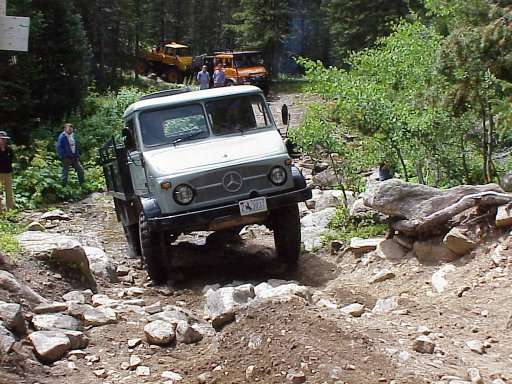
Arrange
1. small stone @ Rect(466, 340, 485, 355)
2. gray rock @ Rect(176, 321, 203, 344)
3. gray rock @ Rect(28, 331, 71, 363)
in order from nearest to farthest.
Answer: gray rock @ Rect(28, 331, 71, 363)
small stone @ Rect(466, 340, 485, 355)
gray rock @ Rect(176, 321, 203, 344)

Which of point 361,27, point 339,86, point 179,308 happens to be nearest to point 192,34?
point 361,27

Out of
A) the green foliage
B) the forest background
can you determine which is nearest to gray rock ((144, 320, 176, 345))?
the green foliage

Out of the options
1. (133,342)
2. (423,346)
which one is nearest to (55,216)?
(133,342)

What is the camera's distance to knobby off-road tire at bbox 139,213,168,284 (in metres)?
8.32

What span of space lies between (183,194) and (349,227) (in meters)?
3.07

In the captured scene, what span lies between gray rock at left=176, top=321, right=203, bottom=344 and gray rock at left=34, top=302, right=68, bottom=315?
3.55 ft

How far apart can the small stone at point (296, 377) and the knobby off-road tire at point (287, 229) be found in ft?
13.7

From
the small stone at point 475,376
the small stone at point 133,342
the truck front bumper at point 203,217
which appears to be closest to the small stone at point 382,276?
the truck front bumper at point 203,217

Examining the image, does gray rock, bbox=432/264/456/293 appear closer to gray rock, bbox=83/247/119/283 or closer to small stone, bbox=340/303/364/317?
small stone, bbox=340/303/364/317

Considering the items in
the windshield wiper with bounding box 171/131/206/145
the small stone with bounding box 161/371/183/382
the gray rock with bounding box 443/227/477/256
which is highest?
the windshield wiper with bounding box 171/131/206/145

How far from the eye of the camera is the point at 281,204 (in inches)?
325

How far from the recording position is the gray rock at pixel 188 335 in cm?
568

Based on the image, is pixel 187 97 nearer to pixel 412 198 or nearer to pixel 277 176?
pixel 277 176

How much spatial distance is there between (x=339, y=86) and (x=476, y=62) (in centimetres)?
197
